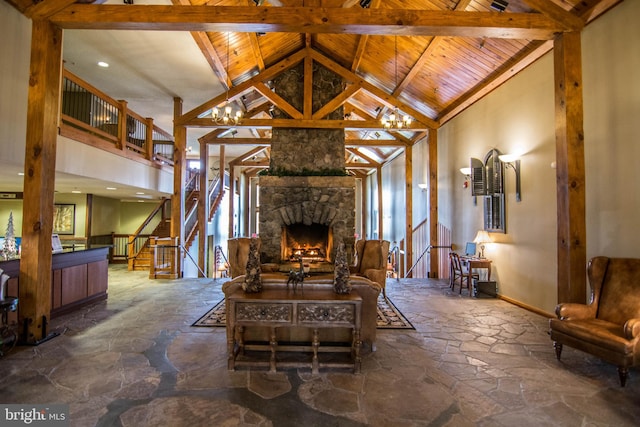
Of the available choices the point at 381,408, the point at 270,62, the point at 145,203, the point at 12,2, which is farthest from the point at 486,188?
the point at 145,203

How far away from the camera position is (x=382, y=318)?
16.5 feet

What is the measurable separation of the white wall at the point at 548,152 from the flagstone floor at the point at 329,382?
1380mm

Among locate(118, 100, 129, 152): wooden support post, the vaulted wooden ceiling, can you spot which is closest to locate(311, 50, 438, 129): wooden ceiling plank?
the vaulted wooden ceiling

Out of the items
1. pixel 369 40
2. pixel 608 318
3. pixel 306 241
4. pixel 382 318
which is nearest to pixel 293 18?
pixel 369 40

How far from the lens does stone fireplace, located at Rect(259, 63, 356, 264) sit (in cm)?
788

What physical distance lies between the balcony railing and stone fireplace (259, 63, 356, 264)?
3.29 metres

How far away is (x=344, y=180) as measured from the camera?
25.9ft

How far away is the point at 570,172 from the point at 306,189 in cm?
524

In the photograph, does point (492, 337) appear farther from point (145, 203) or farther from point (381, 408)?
point (145, 203)

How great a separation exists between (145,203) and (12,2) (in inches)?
385

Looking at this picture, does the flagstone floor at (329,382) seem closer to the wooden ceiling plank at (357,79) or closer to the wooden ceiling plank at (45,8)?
the wooden ceiling plank at (45,8)

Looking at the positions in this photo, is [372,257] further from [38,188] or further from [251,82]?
[38,188]

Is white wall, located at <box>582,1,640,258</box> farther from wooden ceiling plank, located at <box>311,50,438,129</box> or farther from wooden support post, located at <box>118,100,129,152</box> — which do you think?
wooden support post, located at <box>118,100,129,152</box>

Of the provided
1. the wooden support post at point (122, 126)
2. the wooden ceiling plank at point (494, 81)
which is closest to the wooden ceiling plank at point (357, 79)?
the wooden ceiling plank at point (494, 81)
